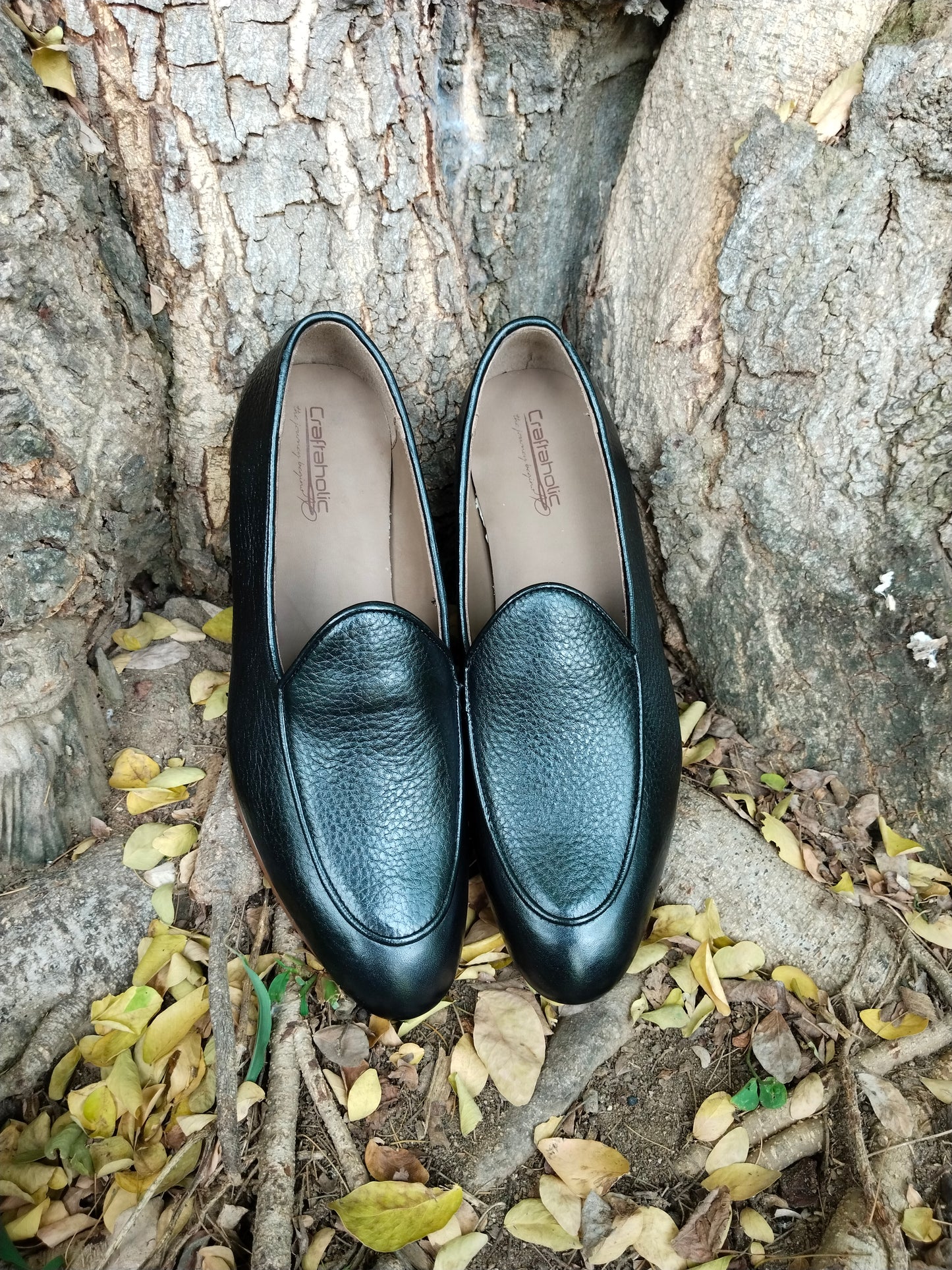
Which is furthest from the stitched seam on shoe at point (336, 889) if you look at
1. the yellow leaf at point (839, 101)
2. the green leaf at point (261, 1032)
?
the yellow leaf at point (839, 101)

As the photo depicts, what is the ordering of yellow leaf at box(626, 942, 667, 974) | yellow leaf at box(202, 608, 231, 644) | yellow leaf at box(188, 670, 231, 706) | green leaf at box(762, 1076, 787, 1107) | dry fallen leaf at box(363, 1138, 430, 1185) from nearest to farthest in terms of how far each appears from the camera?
dry fallen leaf at box(363, 1138, 430, 1185), green leaf at box(762, 1076, 787, 1107), yellow leaf at box(626, 942, 667, 974), yellow leaf at box(188, 670, 231, 706), yellow leaf at box(202, 608, 231, 644)

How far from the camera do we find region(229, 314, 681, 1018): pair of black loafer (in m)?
1.27

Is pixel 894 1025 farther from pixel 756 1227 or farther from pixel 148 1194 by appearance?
pixel 148 1194

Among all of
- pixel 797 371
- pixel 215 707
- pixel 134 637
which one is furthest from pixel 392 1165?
pixel 797 371

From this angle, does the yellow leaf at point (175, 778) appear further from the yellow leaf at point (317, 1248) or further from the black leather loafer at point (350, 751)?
the yellow leaf at point (317, 1248)

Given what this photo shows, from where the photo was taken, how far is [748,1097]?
133 centimetres

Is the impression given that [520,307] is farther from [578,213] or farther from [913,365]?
[913,365]

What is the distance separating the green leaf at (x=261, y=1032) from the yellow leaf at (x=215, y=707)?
0.51 metres

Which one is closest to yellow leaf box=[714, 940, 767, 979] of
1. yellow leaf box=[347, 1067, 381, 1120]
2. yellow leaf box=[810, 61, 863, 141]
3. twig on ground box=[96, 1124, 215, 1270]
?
yellow leaf box=[347, 1067, 381, 1120]

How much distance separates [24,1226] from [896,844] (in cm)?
156

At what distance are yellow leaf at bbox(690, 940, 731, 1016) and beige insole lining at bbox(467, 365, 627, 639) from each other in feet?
2.19

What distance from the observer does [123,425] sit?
1.53 metres

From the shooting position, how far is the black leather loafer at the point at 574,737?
4.23 feet

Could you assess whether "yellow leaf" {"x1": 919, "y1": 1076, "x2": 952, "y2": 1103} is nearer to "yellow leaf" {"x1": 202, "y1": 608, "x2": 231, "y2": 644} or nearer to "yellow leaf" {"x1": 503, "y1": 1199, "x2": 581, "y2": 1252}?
"yellow leaf" {"x1": 503, "y1": 1199, "x2": 581, "y2": 1252}
